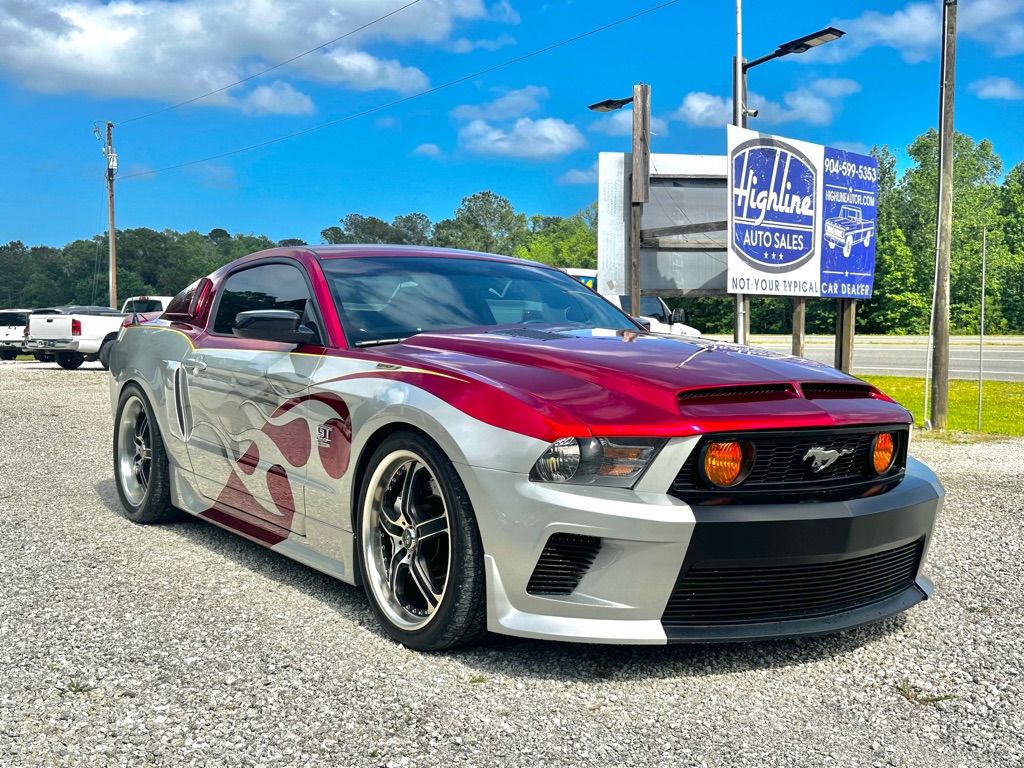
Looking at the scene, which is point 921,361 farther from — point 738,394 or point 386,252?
point 738,394

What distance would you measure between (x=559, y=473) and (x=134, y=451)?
3.70 m

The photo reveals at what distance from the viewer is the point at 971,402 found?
15875 mm

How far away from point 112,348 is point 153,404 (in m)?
1.08

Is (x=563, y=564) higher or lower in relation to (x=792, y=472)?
lower

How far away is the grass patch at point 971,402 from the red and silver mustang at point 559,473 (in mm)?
8584

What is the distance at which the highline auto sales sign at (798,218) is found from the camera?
10.6 meters

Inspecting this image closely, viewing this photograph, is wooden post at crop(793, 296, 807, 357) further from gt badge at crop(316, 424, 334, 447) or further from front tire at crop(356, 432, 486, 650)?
front tire at crop(356, 432, 486, 650)

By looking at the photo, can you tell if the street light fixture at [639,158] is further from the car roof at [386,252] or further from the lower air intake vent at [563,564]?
the lower air intake vent at [563,564]

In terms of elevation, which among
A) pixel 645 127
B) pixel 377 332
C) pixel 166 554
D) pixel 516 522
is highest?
pixel 645 127

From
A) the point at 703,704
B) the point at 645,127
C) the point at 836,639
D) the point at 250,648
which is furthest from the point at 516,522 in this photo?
the point at 645,127

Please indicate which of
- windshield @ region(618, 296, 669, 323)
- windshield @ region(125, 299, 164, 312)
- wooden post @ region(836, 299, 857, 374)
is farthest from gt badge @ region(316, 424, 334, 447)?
windshield @ region(125, 299, 164, 312)

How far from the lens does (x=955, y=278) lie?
61.4 m

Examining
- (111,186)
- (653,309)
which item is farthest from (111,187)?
(653,309)

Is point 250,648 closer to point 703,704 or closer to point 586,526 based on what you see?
point 586,526
